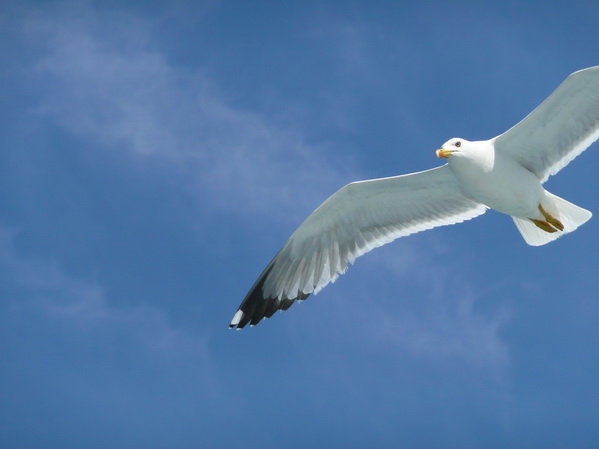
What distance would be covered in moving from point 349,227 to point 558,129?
223cm

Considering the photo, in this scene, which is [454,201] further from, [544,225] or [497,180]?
[544,225]

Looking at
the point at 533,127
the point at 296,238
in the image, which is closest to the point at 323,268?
the point at 296,238

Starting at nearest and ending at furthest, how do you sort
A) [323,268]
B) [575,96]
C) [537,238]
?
[575,96], [537,238], [323,268]

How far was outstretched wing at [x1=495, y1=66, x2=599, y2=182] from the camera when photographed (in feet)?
26.8

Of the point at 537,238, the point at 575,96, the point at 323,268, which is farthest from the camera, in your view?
the point at 323,268

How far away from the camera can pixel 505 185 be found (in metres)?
8.46

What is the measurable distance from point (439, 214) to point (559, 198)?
1200mm

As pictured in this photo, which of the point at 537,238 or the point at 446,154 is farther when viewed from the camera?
the point at 537,238

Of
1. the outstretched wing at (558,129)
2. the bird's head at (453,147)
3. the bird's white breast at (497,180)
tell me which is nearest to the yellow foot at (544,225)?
the bird's white breast at (497,180)

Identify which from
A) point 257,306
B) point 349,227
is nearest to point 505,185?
point 349,227

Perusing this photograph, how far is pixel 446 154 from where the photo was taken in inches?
328

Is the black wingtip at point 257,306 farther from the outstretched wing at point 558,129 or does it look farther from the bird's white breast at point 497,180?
the outstretched wing at point 558,129

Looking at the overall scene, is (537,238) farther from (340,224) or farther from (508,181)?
(340,224)

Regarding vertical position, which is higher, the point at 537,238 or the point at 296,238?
the point at 296,238
